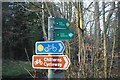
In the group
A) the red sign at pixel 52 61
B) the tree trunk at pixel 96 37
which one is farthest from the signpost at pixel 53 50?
the tree trunk at pixel 96 37

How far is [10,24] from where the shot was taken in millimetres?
20297

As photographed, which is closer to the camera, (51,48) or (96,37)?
(51,48)

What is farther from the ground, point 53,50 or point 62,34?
point 62,34

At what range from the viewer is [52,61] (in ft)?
17.3

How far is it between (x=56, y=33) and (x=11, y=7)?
→ 1561cm

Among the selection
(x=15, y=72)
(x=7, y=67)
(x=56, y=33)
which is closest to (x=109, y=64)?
(x=56, y=33)

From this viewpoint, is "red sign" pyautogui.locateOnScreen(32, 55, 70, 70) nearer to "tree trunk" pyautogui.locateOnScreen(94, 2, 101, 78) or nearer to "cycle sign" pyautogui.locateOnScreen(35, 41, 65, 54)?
"cycle sign" pyautogui.locateOnScreen(35, 41, 65, 54)

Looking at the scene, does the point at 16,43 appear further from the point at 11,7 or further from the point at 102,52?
the point at 102,52

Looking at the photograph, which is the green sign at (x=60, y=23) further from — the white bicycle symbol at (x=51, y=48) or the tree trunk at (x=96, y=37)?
the tree trunk at (x=96, y=37)

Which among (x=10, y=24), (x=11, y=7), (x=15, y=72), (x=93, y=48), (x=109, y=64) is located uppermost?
(x=11, y=7)

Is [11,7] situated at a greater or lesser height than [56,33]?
greater

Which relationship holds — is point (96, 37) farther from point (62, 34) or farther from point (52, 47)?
point (52, 47)


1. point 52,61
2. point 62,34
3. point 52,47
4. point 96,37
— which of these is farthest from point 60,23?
point 96,37

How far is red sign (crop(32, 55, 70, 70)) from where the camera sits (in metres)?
5.16
